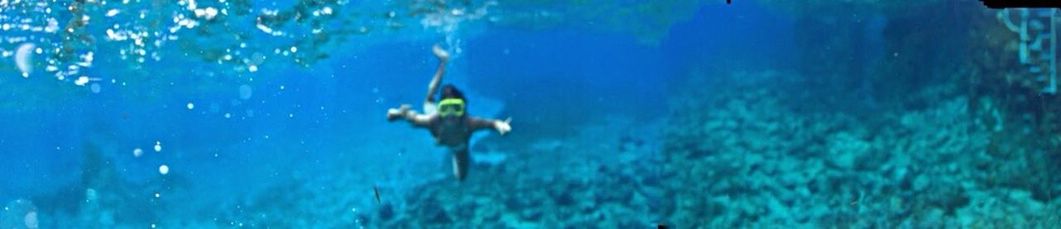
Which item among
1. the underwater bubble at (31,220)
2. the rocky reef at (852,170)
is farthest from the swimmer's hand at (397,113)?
the underwater bubble at (31,220)

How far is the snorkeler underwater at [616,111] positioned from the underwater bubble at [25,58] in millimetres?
113

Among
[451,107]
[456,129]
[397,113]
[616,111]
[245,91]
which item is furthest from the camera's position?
[245,91]

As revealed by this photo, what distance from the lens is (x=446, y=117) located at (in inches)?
359

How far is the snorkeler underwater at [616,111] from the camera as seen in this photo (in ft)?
44.6

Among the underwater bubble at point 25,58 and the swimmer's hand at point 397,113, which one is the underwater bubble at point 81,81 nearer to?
the underwater bubble at point 25,58

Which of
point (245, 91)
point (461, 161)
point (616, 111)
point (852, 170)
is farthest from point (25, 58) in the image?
point (852, 170)

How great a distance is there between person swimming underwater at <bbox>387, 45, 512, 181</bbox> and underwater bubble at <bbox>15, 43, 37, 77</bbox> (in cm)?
1073

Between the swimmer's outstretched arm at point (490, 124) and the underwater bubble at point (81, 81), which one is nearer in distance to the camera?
the swimmer's outstretched arm at point (490, 124)

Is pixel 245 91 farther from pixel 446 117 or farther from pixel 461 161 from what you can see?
pixel 446 117

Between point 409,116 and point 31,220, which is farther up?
point 409,116

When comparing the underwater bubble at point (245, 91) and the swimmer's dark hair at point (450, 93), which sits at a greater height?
the swimmer's dark hair at point (450, 93)

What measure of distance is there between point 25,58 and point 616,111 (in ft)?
45.6

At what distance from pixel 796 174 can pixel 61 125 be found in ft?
122

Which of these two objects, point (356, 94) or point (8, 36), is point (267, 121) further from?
point (8, 36)
